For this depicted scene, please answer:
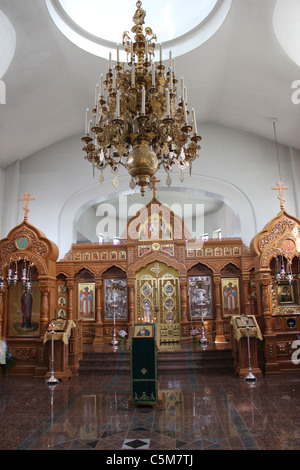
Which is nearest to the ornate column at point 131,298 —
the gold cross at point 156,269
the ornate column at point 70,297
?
the gold cross at point 156,269

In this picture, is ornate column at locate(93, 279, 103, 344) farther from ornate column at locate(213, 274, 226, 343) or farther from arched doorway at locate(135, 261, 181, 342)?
ornate column at locate(213, 274, 226, 343)

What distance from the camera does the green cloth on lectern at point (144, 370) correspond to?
5.72 m

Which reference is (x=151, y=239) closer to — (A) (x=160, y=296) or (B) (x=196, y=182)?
(A) (x=160, y=296)

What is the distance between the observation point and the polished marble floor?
4.25m

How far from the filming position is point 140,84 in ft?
18.2

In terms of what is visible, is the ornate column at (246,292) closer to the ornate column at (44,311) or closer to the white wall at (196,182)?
the white wall at (196,182)

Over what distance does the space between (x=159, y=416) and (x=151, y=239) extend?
274 inches

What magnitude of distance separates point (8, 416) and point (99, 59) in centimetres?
768

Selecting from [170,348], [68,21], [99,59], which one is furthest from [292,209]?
[68,21]

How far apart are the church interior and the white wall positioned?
5 cm

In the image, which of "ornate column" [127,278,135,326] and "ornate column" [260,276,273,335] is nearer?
"ornate column" [260,276,273,335]

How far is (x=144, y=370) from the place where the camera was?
5758mm

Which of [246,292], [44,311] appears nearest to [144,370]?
[44,311]

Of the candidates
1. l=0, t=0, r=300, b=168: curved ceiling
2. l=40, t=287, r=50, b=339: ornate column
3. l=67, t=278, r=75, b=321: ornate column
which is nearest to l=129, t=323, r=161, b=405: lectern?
l=40, t=287, r=50, b=339: ornate column
